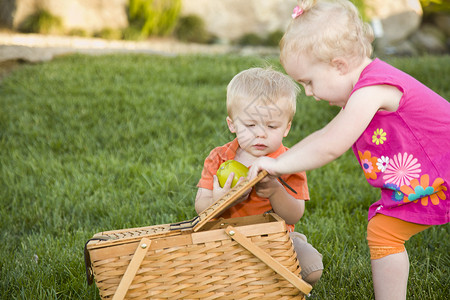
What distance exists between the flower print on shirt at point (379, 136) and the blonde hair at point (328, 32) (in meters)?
0.28

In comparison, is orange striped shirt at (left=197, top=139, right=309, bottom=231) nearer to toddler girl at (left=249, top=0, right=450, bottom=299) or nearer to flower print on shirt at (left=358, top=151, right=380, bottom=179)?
flower print on shirt at (left=358, top=151, right=380, bottom=179)

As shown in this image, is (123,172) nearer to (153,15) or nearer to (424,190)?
(424,190)

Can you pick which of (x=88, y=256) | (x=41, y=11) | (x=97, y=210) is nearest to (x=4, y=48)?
(x=41, y=11)

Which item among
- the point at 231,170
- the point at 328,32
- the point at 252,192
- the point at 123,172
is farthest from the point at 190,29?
the point at 328,32

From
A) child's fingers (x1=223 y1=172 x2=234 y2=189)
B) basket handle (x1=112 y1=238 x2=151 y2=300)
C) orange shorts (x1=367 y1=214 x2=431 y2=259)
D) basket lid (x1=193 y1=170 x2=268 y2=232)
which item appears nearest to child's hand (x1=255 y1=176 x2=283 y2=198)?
child's fingers (x1=223 y1=172 x2=234 y2=189)

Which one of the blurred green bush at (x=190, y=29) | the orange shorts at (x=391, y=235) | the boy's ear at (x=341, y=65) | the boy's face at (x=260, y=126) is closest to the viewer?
the boy's ear at (x=341, y=65)

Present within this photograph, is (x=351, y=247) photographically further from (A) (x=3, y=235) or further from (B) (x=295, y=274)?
(A) (x=3, y=235)

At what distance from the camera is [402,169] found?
74.2 inches

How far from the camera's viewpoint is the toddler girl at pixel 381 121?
5.83 feet

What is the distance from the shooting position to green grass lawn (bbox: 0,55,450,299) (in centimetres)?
236

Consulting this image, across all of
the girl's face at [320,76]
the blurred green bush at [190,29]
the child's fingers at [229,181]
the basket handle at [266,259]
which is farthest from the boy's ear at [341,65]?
the blurred green bush at [190,29]

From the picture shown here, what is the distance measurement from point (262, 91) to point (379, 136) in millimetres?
532

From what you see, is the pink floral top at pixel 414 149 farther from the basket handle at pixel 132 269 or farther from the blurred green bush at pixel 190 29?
the blurred green bush at pixel 190 29

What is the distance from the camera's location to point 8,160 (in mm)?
4035
